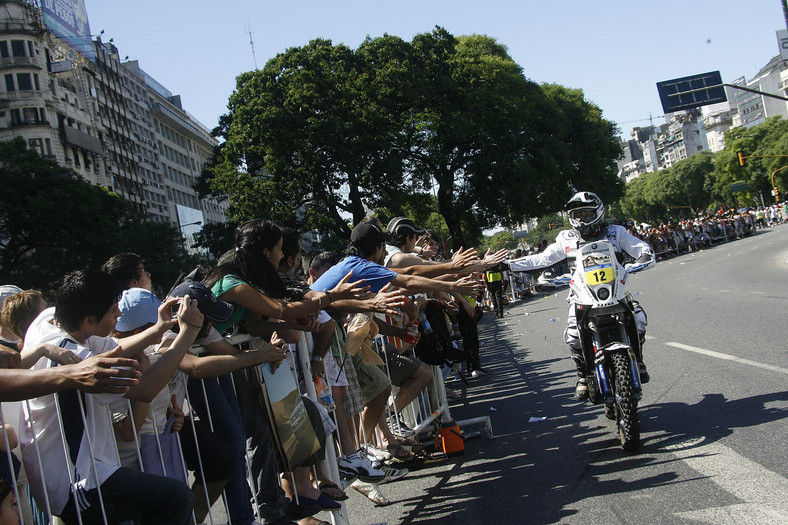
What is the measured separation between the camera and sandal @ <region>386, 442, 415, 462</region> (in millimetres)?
6851

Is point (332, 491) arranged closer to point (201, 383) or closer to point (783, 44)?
point (201, 383)

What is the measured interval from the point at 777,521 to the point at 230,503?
113 inches

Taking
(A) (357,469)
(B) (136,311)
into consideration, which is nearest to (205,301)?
(B) (136,311)

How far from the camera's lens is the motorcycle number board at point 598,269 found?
21.6 feet

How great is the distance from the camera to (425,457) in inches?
285

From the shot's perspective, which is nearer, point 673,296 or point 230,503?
point 230,503

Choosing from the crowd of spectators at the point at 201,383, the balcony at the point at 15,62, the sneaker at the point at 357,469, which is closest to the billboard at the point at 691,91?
the crowd of spectators at the point at 201,383

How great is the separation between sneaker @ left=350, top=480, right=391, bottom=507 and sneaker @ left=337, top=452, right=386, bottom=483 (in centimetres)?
17

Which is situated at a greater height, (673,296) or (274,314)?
(274,314)

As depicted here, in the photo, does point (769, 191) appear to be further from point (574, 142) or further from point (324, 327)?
point (324, 327)

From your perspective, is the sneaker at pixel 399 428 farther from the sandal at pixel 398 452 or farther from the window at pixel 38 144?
the window at pixel 38 144

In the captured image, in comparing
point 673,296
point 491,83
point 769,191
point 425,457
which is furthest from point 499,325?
point 769,191

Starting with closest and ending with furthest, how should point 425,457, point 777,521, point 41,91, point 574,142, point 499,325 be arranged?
point 777,521, point 425,457, point 499,325, point 574,142, point 41,91

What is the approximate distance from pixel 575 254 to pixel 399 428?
216 centimetres
